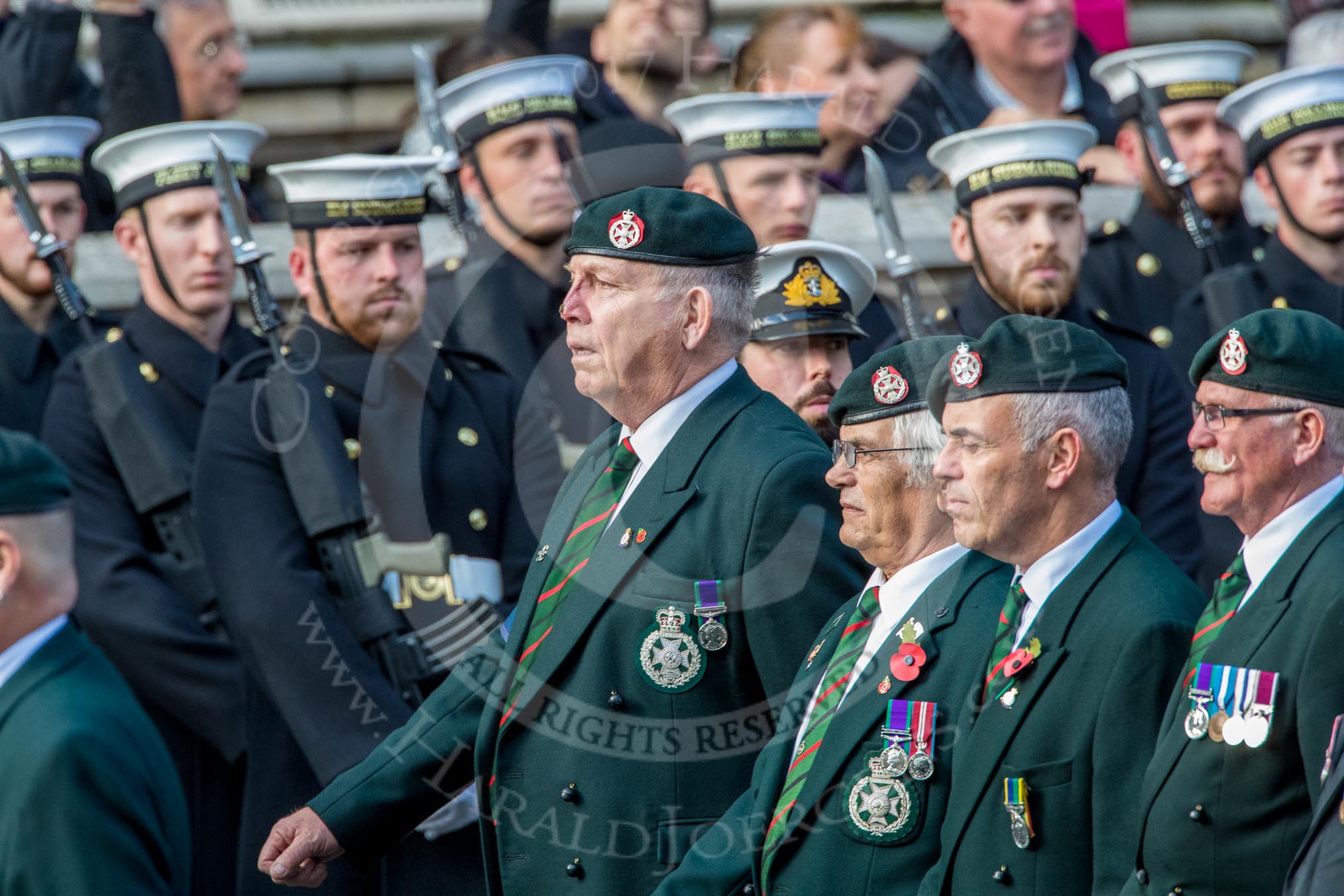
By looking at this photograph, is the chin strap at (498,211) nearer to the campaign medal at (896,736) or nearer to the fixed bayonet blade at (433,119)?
the fixed bayonet blade at (433,119)

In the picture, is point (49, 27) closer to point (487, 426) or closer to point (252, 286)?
point (252, 286)

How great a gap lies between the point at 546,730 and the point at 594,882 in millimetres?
343

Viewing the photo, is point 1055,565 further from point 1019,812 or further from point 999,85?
point 999,85

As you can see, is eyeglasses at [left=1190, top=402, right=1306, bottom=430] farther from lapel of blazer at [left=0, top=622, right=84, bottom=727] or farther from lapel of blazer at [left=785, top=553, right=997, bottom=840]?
lapel of blazer at [left=0, top=622, right=84, bottom=727]

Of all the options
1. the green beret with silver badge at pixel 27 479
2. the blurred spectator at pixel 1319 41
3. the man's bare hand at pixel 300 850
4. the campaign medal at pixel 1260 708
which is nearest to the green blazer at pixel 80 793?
the green beret with silver badge at pixel 27 479

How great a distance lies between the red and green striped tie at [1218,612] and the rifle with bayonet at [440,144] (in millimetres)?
3804

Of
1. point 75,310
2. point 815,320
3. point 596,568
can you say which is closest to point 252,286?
point 75,310

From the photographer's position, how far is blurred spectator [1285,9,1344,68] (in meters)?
8.55

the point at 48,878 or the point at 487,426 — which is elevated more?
the point at 487,426

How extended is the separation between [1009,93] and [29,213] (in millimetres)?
3834

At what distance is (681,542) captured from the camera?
4492 millimetres

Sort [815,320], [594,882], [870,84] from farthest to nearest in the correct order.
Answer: [870,84] → [815,320] → [594,882]

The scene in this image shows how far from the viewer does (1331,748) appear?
3.70 meters

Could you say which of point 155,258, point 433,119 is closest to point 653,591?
point 155,258
